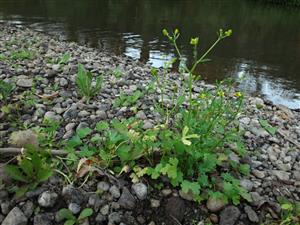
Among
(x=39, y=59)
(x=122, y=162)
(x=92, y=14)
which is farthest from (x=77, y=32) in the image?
(x=122, y=162)

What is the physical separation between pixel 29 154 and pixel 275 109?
15.2ft

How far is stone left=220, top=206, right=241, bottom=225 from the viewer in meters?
2.77

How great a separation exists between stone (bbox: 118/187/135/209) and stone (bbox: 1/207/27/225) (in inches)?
27.1

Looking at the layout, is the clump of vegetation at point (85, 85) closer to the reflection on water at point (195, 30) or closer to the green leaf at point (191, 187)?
the green leaf at point (191, 187)

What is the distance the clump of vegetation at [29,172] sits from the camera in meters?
2.70

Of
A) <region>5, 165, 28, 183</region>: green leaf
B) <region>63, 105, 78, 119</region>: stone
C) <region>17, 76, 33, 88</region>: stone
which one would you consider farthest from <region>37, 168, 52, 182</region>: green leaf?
<region>17, 76, 33, 88</region>: stone

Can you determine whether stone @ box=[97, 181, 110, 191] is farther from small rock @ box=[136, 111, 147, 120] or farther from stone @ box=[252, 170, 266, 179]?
stone @ box=[252, 170, 266, 179]

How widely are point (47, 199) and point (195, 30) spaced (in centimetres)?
1203

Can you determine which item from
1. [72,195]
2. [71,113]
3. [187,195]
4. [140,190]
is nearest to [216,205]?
[187,195]

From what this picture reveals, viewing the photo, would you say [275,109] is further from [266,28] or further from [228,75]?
[266,28]

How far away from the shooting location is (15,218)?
8.41ft

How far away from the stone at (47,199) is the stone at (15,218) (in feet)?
0.48

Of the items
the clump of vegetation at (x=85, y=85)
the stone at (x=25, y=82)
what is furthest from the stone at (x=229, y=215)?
the stone at (x=25, y=82)

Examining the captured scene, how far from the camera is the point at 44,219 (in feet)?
8.48
